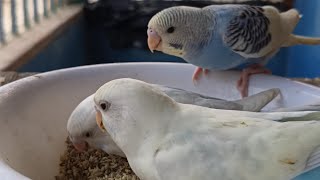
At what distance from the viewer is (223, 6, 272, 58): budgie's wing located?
99 centimetres

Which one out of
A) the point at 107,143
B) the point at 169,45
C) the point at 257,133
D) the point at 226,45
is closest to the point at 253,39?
the point at 226,45

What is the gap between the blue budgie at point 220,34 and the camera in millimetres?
978

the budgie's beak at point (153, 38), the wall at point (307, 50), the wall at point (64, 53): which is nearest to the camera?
the budgie's beak at point (153, 38)

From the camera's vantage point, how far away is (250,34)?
1004 millimetres

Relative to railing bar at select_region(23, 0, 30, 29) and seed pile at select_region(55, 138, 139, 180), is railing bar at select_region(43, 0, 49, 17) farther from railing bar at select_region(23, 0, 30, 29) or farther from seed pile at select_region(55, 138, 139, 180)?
seed pile at select_region(55, 138, 139, 180)

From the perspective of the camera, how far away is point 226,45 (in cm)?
100

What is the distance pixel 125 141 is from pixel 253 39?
0.49 meters

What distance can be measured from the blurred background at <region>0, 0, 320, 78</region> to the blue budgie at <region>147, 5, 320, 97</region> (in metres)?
0.54

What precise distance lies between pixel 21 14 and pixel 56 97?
1.15 metres

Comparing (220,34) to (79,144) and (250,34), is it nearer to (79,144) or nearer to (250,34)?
(250,34)

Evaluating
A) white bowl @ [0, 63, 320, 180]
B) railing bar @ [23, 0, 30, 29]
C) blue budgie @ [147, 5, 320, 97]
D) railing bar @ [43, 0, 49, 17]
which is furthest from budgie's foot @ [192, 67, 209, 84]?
railing bar @ [43, 0, 49, 17]

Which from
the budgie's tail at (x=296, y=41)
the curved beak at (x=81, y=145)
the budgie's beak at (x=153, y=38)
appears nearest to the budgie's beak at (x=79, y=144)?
the curved beak at (x=81, y=145)

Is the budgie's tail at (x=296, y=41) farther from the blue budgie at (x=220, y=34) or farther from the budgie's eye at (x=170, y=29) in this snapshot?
the budgie's eye at (x=170, y=29)

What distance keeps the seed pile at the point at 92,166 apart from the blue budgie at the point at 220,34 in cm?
29
